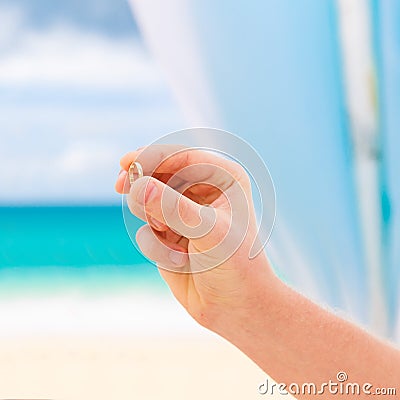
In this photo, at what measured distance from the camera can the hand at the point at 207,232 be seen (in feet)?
1.92

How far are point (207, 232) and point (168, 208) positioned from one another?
1.9 inches

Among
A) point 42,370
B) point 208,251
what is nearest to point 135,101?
point 42,370

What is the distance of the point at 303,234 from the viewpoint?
165cm

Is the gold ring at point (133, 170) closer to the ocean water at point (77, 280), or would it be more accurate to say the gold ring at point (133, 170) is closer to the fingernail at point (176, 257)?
the fingernail at point (176, 257)

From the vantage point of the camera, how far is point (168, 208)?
556 millimetres

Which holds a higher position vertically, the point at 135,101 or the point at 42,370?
the point at 42,370

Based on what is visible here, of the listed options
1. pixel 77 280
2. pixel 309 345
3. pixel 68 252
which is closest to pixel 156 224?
pixel 309 345

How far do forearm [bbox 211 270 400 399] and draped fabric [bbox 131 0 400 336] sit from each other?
0.95 meters

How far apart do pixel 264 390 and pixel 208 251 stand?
119 cm

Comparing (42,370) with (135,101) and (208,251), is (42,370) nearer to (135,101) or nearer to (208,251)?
(208,251)

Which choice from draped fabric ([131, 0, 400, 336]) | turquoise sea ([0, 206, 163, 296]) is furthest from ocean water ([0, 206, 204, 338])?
draped fabric ([131, 0, 400, 336])

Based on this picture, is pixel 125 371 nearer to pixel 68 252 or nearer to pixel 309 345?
pixel 309 345

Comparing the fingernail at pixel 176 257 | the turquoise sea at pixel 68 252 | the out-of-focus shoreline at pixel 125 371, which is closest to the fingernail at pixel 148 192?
the fingernail at pixel 176 257

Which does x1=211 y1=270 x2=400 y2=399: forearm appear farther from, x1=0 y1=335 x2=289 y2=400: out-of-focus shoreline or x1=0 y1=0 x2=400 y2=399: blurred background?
x1=0 y1=335 x2=289 y2=400: out-of-focus shoreline
